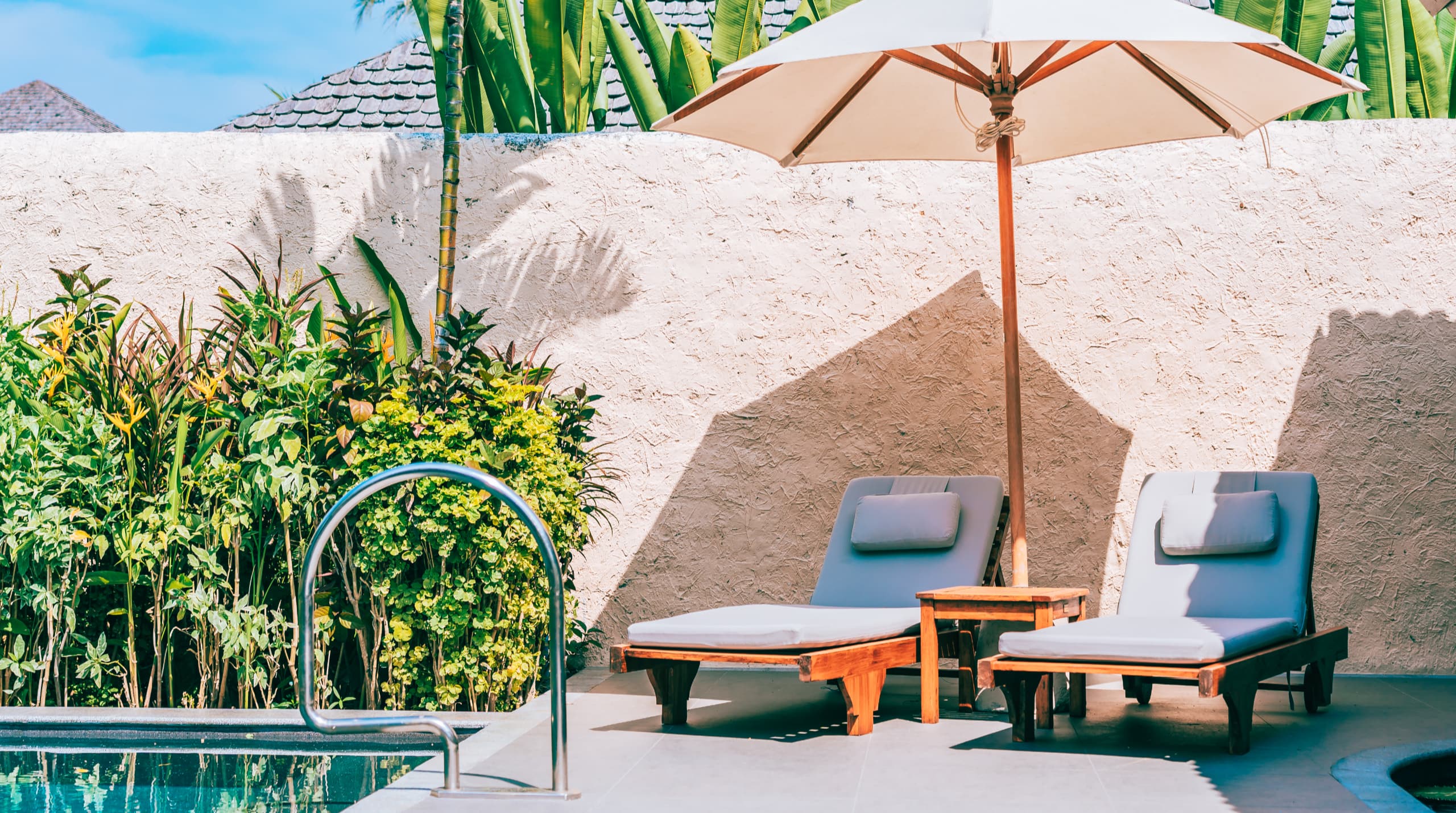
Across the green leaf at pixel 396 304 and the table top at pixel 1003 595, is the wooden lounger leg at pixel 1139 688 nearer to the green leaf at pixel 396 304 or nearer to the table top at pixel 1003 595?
the table top at pixel 1003 595

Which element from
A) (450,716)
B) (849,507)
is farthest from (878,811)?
(849,507)

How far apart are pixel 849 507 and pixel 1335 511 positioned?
7.25 feet

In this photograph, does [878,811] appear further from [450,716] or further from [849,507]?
[849,507]

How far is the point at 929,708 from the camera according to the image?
4277 mm

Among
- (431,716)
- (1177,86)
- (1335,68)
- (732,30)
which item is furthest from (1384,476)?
(431,716)

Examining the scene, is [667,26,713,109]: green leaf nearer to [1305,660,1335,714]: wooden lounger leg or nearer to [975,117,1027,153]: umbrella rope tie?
[975,117,1027,153]: umbrella rope tie

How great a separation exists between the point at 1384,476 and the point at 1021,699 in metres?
2.60

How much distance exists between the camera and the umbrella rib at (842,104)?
4996mm

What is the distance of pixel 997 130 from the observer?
15.6 feet

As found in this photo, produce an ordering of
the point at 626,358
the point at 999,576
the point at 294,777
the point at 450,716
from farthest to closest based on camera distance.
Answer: the point at 626,358 → the point at 999,576 → the point at 450,716 → the point at 294,777

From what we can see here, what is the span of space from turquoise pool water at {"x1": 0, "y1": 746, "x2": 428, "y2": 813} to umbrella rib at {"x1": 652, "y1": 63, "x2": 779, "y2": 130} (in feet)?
8.18

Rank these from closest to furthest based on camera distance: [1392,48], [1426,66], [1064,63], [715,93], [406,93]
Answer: [715,93] → [1064,63] → [1426,66] → [1392,48] → [406,93]

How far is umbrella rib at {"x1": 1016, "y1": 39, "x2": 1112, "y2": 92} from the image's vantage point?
15.8 feet

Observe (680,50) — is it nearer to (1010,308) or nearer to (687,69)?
(687,69)
